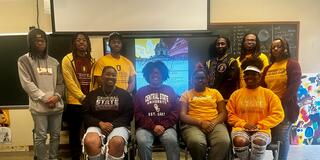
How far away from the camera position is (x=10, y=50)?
408 centimetres

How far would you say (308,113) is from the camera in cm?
441

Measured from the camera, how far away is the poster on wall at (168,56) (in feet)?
14.0

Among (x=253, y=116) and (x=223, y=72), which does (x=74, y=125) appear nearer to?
(x=223, y=72)

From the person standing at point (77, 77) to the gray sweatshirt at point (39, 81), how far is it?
152 mm

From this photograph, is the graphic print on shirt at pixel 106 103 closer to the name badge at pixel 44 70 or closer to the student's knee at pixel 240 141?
the name badge at pixel 44 70

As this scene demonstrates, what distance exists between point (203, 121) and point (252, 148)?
20.1 inches

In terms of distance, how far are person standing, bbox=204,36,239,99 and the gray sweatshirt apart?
1.64 meters

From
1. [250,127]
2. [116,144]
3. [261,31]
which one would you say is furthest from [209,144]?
[261,31]

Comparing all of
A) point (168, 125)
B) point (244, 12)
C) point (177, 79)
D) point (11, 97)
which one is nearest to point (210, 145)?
point (168, 125)

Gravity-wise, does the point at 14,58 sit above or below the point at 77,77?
above

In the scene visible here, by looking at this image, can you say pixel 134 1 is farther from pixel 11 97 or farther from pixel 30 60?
pixel 11 97

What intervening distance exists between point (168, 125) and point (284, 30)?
2345mm

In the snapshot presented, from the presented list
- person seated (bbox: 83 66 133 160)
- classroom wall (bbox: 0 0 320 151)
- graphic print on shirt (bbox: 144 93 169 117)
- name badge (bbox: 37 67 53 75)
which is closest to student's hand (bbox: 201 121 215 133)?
graphic print on shirt (bbox: 144 93 169 117)

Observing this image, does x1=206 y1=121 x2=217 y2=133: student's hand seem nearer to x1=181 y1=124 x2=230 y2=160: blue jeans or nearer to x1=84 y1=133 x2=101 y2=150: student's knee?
x1=181 y1=124 x2=230 y2=160: blue jeans
